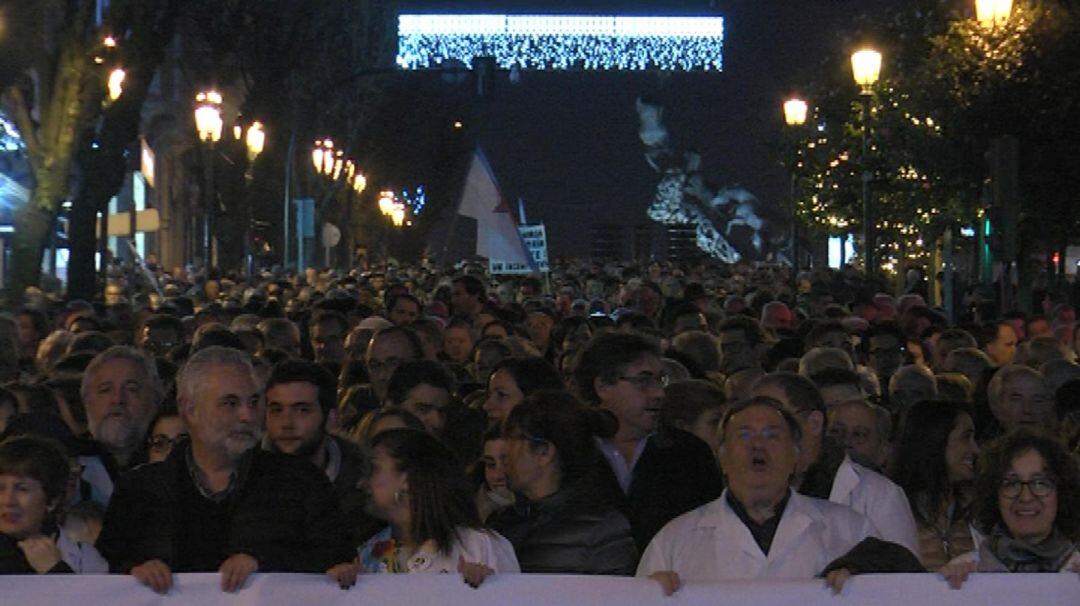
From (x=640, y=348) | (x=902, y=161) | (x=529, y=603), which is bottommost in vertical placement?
(x=529, y=603)

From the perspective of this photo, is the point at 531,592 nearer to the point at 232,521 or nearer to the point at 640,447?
the point at 232,521

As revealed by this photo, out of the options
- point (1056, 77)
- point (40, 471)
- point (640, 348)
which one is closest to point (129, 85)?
point (1056, 77)

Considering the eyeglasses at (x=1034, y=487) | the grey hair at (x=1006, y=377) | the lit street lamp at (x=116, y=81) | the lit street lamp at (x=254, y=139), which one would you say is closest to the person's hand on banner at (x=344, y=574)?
the eyeglasses at (x=1034, y=487)

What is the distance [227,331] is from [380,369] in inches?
60.5

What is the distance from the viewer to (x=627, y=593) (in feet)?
21.3

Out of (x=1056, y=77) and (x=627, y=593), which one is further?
(x=1056, y=77)

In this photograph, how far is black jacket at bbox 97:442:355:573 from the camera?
709 centimetres

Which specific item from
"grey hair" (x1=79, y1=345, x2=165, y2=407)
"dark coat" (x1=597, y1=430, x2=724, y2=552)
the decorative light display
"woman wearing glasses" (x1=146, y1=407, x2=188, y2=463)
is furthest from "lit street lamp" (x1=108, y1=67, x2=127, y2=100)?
the decorative light display

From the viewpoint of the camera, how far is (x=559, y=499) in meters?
7.54

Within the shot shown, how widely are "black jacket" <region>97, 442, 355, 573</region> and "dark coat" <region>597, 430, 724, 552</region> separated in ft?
4.11

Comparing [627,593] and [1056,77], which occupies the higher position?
[1056,77]

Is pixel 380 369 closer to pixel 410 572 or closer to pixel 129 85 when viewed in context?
pixel 410 572

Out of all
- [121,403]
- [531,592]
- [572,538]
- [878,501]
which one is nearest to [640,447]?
[878,501]

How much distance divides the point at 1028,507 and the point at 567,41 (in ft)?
308
